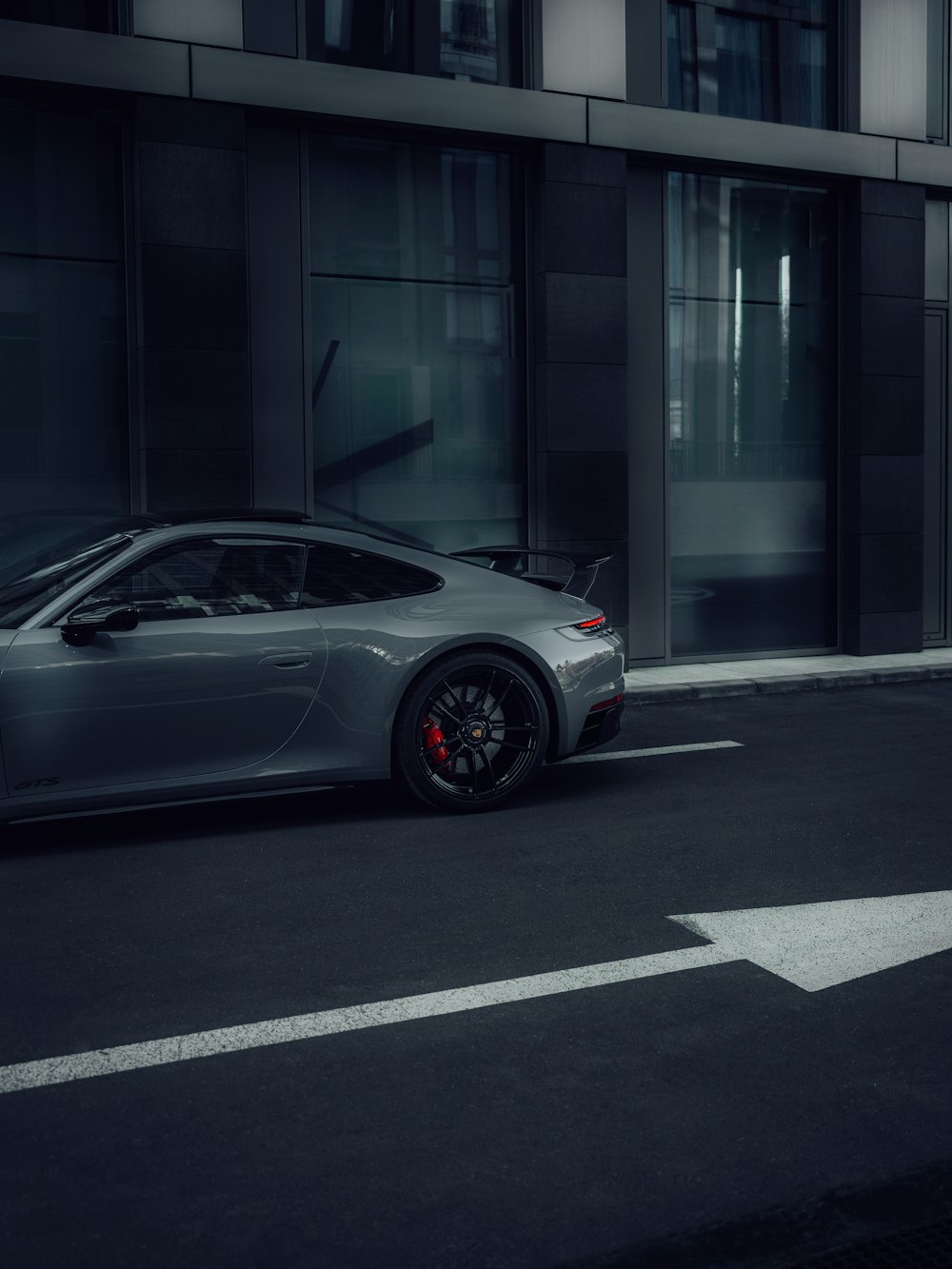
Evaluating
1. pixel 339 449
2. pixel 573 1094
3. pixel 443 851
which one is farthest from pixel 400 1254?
pixel 339 449

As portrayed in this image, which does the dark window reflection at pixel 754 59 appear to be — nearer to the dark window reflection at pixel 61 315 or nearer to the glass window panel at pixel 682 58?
the glass window panel at pixel 682 58

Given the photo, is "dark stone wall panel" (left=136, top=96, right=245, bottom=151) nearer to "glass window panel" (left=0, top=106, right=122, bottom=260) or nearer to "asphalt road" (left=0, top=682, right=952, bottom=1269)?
"glass window panel" (left=0, top=106, right=122, bottom=260)

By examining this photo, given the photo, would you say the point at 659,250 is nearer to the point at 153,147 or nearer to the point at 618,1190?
the point at 153,147

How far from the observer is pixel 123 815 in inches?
258

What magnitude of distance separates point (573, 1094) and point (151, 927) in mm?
1947

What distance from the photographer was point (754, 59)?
1235 centimetres

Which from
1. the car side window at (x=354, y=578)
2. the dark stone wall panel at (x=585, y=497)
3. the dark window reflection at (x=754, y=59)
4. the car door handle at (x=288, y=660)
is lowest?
the car door handle at (x=288, y=660)

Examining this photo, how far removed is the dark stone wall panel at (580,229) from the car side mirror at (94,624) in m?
6.70

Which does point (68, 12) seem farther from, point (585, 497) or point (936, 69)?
point (936, 69)

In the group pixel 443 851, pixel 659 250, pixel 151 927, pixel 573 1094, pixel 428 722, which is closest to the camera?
pixel 573 1094

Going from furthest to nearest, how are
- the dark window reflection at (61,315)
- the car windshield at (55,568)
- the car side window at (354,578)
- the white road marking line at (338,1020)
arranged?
1. the dark window reflection at (61,315)
2. the car side window at (354,578)
3. the car windshield at (55,568)
4. the white road marking line at (338,1020)

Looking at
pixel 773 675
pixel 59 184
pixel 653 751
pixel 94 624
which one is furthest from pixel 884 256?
pixel 94 624

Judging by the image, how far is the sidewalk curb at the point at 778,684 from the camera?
10.3 meters

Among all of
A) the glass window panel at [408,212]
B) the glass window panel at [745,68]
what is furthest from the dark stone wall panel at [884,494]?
the glass window panel at [408,212]
